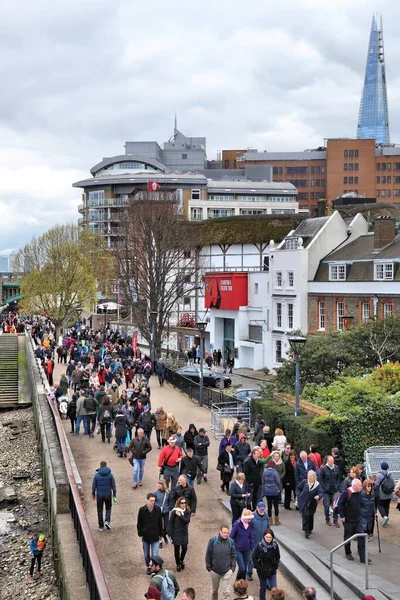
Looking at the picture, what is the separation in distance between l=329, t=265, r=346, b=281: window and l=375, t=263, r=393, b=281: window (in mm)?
2835

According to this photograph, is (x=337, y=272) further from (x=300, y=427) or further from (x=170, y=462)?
(x=170, y=462)

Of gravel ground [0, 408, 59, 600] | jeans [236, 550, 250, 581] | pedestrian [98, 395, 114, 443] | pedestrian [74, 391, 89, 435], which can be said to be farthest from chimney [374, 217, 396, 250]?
jeans [236, 550, 250, 581]

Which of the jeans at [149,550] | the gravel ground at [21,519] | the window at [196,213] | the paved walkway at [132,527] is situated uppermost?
the window at [196,213]

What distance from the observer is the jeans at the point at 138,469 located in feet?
57.3

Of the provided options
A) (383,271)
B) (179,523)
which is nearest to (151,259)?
(383,271)

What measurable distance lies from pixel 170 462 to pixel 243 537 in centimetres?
411

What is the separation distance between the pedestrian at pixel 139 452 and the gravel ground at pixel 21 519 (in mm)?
2975

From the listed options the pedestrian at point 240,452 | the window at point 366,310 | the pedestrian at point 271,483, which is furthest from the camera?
the window at point 366,310

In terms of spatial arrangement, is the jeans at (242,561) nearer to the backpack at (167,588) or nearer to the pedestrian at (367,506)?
the backpack at (167,588)

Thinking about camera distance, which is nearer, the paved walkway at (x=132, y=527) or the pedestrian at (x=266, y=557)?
the pedestrian at (x=266, y=557)

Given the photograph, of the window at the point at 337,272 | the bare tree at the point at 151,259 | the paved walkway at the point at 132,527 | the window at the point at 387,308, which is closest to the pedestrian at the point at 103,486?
the paved walkway at the point at 132,527

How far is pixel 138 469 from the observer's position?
693 inches

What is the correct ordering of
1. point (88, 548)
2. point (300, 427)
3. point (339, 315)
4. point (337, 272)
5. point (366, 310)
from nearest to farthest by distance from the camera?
point (88, 548) → point (300, 427) → point (366, 310) → point (339, 315) → point (337, 272)

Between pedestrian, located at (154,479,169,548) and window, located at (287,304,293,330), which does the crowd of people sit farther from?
window, located at (287,304,293,330)
